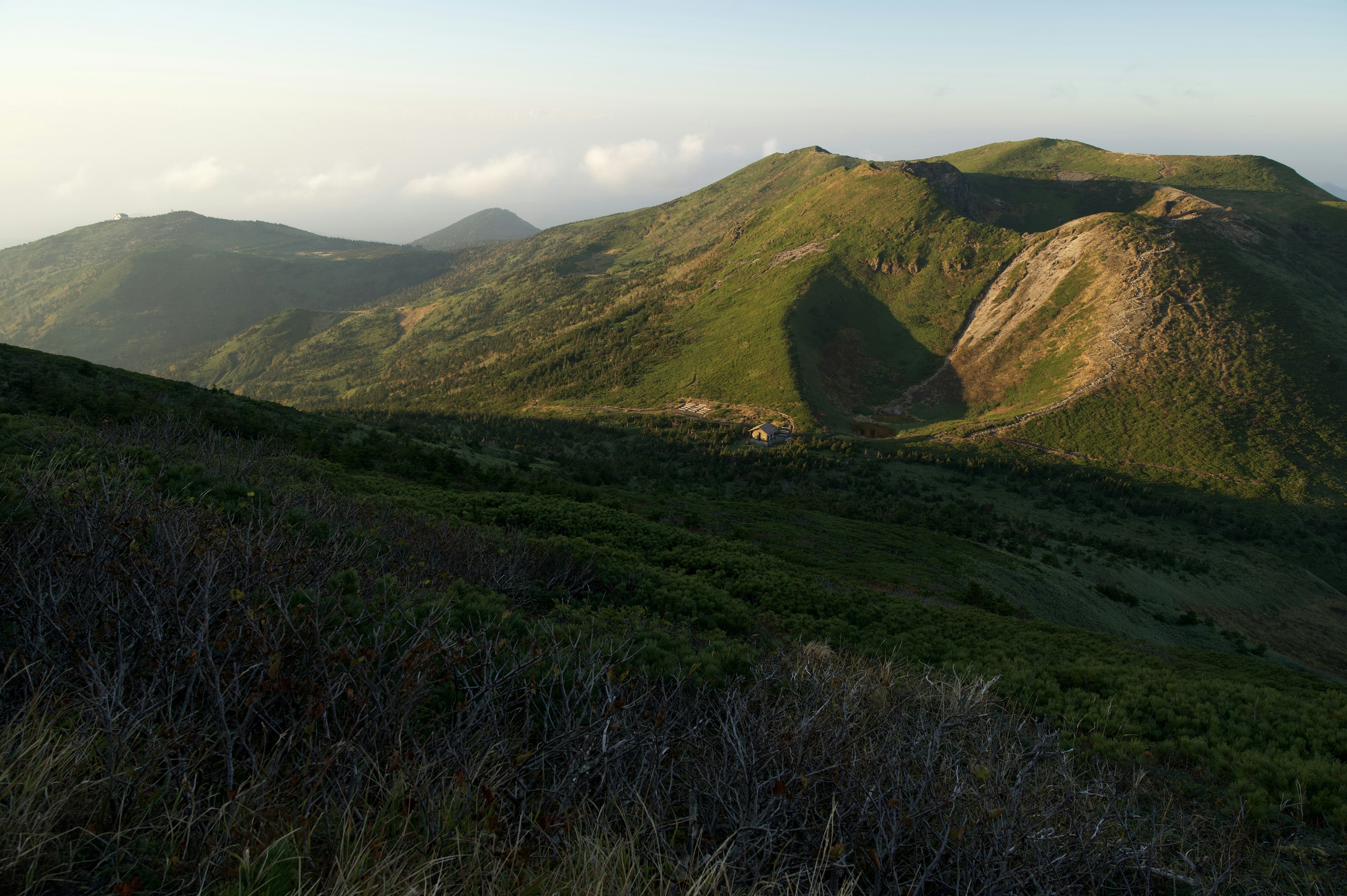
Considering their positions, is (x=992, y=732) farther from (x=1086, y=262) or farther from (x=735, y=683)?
(x=1086, y=262)

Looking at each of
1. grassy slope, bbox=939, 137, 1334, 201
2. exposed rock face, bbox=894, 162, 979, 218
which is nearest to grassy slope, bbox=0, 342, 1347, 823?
exposed rock face, bbox=894, 162, 979, 218

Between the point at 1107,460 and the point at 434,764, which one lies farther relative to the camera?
the point at 1107,460

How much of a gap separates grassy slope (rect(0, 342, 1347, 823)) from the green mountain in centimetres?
1821

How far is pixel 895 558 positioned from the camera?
94.0ft

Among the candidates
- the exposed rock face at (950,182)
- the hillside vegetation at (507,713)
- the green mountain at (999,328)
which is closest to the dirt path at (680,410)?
the green mountain at (999,328)

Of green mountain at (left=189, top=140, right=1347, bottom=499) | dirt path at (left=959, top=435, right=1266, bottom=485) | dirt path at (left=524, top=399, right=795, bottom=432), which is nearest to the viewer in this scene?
dirt path at (left=959, top=435, right=1266, bottom=485)

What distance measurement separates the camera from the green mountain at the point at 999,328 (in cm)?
6925

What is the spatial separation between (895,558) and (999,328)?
8508 cm

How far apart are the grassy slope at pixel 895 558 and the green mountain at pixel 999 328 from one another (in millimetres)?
18214

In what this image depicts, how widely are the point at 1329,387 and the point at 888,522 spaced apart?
72.7m

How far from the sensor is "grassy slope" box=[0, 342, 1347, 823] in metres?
9.57

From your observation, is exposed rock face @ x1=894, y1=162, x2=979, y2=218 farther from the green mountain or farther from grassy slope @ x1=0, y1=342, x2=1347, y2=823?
grassy slope @ x1=0, y1=342, x2=1347, y2=823

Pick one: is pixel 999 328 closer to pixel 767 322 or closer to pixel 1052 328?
pixel 1052 328

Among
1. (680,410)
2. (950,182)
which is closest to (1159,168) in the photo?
(950,182)
